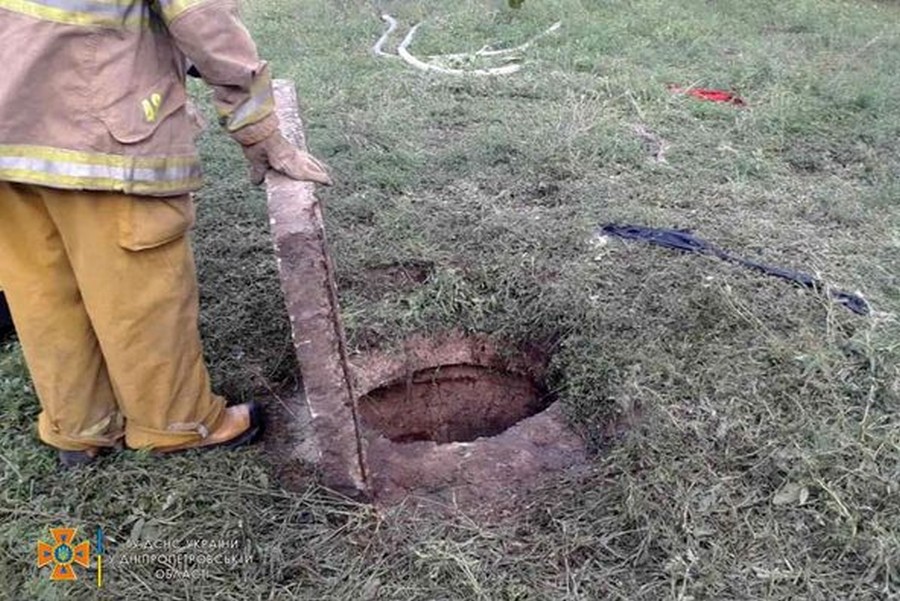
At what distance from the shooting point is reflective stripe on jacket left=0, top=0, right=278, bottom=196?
1840mm

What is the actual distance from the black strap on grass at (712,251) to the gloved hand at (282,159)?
5.38 ft

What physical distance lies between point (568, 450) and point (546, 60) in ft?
12.2

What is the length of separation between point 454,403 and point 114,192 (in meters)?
1.53

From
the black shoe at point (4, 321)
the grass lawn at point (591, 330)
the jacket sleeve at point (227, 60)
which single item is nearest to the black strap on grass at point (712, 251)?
the grass lawn at point (591, 330)

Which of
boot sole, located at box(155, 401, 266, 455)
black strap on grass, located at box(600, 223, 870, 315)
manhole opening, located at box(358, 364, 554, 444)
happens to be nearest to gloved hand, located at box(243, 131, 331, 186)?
boot sole, located at box(155, 401, 266, 455)

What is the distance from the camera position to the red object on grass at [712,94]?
503 cm

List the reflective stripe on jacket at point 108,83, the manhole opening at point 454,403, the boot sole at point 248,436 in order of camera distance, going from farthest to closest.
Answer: the manhole opening at point 454,403 < the boot sole at point 248,436 < the reflective stripe on jacket at point 108,83

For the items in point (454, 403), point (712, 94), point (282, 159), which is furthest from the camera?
point (712, 94)

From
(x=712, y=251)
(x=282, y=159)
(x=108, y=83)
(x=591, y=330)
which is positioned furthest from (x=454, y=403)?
(x=108, y=83)

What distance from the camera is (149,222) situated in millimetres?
2070

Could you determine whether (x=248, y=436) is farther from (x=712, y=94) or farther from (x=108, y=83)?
(x=712, y=94)

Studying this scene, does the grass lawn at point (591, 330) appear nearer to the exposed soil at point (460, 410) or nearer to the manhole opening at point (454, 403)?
the exposed soil at point (460, 410)

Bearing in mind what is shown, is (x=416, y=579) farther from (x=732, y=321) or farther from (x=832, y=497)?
(x=732, y=321)

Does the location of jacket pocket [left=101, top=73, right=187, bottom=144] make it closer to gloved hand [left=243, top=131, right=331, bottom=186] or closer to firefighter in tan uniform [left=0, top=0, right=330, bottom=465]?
firefighter in tan uniform [left=0, top=0, right=330, bottom=465]
